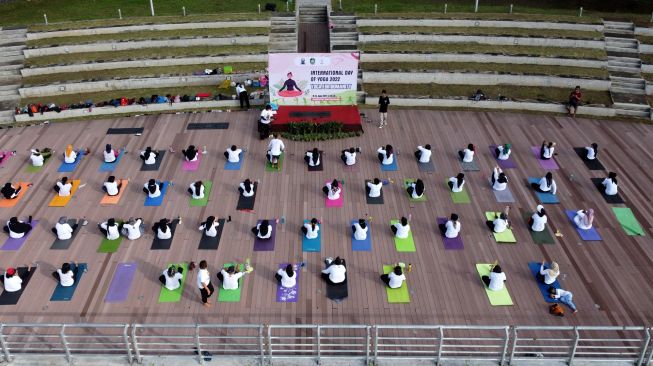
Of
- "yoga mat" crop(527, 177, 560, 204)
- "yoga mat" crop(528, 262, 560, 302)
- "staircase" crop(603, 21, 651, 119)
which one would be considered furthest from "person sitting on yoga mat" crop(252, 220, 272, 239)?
"staircase" crop(603, 21, 651, 119)

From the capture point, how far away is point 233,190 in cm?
2489

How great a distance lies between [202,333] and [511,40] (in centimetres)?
2885

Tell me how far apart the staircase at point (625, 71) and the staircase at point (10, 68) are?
36365 mm

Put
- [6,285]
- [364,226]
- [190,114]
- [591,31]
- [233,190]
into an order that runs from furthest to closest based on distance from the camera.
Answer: [591,31], [190,114], [233,190], [364,226], [6,285]

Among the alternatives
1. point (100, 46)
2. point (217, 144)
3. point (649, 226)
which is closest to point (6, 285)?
point (217, 144)

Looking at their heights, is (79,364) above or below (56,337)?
above

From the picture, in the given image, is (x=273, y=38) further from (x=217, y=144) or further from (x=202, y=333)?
(x=202, y=333)

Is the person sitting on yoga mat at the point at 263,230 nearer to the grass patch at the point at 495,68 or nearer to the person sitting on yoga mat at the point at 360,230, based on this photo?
the person sitting on yoga mat at the point at 360,230

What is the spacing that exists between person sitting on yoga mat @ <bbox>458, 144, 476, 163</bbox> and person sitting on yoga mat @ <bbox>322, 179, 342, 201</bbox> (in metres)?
6.98

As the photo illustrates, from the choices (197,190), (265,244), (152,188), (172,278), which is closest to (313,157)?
(197,190)

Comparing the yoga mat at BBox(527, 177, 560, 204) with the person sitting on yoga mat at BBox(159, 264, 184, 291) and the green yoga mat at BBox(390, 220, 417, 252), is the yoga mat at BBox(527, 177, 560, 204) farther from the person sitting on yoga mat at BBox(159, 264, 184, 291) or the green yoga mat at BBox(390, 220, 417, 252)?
the person sitting on yoga mat at BBox(159, 264, 184, 291)

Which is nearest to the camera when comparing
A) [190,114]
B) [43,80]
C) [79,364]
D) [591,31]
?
[79,364]

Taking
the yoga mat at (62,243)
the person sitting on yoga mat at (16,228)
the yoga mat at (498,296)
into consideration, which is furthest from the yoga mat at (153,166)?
the yoga mat at (498,296)

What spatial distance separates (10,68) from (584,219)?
3547 cm
